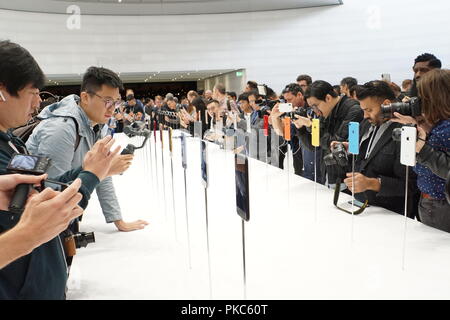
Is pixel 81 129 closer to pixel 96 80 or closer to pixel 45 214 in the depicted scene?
pixel 96 80

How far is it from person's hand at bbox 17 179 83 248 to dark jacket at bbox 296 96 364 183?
213 centimetres

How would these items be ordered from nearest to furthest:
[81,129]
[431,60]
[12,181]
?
[12,181] < [81,129] < [431,60]

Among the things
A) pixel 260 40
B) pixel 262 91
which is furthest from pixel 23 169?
pixel 260 40

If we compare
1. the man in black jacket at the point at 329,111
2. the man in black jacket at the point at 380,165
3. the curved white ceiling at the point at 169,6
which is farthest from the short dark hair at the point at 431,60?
the curved white ceiling at the point at 169,6

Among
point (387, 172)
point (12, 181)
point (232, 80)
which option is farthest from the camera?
point (232, 80)

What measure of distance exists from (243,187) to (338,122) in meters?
2.08

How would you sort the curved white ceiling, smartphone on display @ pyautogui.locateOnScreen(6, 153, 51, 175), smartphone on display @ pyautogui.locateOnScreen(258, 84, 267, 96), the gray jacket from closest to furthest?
smartphone on display @ pyautogui.locateOnScreen(6, 153, 51, 175) < the gray jacket < smartphone on display @ pyautogui.locateOnScreen(258, 84, 267, 96) < the curved white ceiling

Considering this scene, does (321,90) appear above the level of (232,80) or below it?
below

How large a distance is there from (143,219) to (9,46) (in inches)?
48.5

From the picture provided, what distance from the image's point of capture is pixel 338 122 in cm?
285

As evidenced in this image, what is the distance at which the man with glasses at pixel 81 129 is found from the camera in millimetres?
1459

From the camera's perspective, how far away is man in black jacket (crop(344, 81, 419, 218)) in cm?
194

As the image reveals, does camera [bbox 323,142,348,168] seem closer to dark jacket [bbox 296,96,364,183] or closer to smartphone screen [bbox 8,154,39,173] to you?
dark jacket [bbox 296,96,364,183]

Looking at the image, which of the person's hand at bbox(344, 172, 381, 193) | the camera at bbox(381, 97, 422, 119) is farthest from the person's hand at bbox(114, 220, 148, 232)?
the camera at bbox(381, 97, 422, 119)
